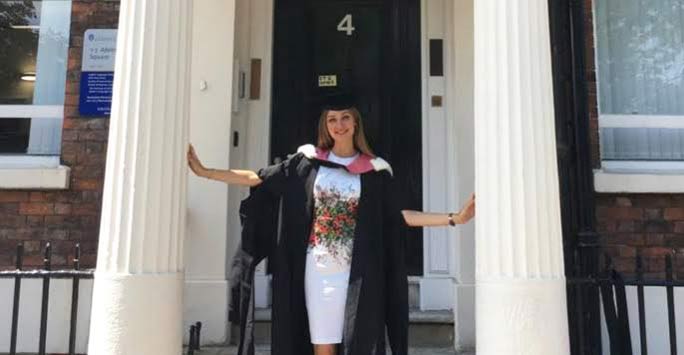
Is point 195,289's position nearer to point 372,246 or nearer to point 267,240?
point 267,240

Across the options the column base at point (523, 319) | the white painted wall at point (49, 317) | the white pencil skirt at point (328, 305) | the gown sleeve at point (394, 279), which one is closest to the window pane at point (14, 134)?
the white painted wall at point (49, 317)

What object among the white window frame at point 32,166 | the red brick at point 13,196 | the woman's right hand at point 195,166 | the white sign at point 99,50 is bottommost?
the red brick at point 13,196

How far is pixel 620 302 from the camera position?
371 centimetres

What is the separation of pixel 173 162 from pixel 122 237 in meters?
0.42

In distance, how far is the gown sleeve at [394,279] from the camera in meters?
3.22

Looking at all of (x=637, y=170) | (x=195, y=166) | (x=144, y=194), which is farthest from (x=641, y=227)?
(x=144, y=194)

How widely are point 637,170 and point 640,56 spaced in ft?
3.16

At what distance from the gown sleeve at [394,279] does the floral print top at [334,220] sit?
0.66 feet

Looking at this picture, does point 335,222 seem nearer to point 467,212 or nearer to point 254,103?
point 467,212

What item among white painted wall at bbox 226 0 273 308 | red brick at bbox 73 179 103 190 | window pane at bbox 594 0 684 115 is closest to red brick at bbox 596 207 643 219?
window pane at bbox 594 0 684 115

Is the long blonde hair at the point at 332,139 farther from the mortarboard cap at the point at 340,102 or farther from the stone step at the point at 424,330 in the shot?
the stone step at the point at 424,330

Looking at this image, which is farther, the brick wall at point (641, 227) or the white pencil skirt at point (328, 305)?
the brick wall at point (641, 227)

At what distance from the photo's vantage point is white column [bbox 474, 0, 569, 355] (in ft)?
9.57

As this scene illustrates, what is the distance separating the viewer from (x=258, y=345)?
4.31 m
